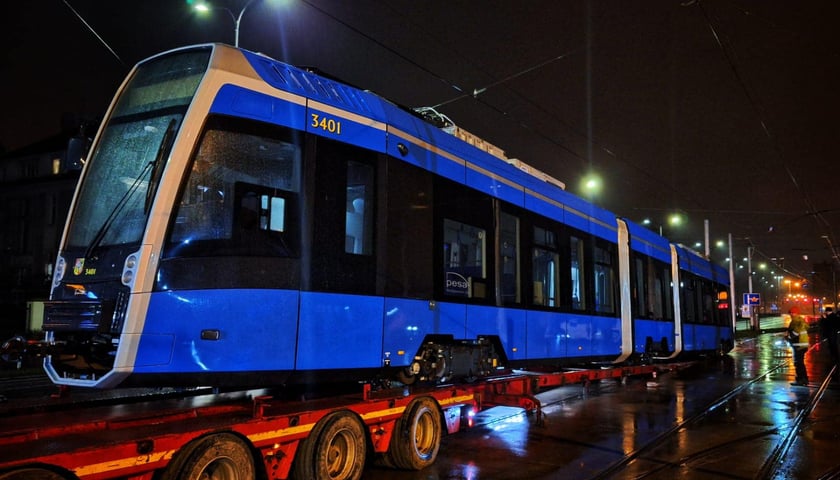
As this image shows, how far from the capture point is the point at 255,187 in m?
5.17

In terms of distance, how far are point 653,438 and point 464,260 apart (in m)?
3.98

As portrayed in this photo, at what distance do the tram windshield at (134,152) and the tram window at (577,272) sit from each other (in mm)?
7270

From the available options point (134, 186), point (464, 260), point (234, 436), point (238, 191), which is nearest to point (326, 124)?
point (238, 191)

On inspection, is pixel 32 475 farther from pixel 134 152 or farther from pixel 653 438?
pixel 653 438

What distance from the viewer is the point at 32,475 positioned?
3.65 m

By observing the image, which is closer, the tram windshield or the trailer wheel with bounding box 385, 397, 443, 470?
the tram windshield

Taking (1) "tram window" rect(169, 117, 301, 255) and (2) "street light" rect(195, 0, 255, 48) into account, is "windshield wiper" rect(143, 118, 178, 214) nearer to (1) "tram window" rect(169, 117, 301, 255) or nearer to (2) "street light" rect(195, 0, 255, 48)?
(1) "tram window" rect(169, 117, 301, 255)

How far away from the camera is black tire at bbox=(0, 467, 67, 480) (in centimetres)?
353

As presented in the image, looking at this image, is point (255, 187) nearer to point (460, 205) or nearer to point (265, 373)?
point (265, 373)

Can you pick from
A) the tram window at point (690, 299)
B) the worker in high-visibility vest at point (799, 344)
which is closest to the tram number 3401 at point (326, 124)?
the tram window at point (690, 299)

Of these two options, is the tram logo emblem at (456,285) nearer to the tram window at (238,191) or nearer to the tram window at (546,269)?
the tram window at (546,269)

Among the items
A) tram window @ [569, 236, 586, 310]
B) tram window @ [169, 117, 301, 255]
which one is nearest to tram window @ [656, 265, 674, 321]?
tram window @ [569, 236, 586, 310]

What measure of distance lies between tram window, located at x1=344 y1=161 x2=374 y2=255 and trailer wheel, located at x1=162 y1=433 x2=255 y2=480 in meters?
1.96

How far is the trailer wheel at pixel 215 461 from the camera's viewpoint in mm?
4422
